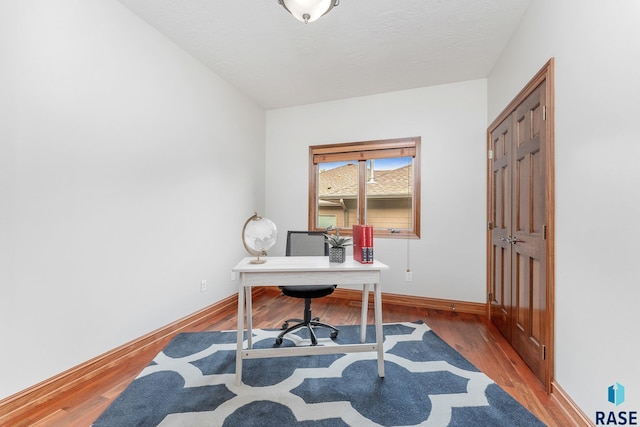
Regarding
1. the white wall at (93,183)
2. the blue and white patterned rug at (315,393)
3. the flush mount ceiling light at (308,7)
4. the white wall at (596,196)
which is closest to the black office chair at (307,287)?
the blue and white patterned rug at (315,393)

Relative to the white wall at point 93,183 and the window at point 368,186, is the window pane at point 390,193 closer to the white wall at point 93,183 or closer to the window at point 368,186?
the window at point 368,186

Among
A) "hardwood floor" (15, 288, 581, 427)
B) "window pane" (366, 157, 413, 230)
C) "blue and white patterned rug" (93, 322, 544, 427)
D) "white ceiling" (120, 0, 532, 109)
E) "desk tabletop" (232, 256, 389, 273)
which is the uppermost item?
"white ceiling" (120, 0, 532, 109)

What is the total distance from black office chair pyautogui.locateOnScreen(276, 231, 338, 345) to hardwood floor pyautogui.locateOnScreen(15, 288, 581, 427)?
0.47 metres

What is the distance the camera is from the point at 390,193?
3611 millimetres

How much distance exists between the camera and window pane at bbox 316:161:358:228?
3826mm

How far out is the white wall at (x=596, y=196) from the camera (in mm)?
1125

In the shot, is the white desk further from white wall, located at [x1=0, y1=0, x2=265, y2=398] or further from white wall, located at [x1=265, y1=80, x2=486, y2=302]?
white wall, located at [x1=265, y1=80, x2=486, y2=302]

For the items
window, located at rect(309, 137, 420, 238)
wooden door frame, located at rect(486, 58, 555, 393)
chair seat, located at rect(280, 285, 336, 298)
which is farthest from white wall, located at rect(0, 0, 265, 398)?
wooden door frame, located at rect(486, 58, 555, 393)

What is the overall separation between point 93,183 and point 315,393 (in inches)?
81.6

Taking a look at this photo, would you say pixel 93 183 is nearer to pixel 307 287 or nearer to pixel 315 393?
pixel 307 287

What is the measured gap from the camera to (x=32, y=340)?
5.19 feet

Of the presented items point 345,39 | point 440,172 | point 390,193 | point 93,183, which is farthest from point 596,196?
point 93,183

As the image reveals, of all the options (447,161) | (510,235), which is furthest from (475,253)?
(447,161)

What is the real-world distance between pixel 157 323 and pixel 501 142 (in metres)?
3.64
